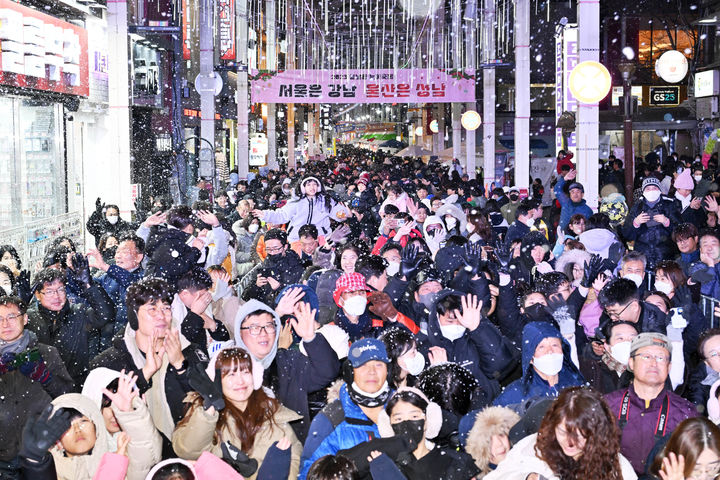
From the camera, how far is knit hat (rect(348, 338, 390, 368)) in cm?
438

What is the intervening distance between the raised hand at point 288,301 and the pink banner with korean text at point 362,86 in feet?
75.1

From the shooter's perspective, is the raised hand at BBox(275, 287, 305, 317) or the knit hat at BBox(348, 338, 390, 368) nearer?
the knit hat at BBox(348, 338, 390, 368)

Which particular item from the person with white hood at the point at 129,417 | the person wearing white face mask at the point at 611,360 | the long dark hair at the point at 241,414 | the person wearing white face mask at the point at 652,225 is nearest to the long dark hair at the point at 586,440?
the long dark hair at the point at 241,414

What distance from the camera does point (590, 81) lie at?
40.5 ft

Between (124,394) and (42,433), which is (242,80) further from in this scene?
(42,433)

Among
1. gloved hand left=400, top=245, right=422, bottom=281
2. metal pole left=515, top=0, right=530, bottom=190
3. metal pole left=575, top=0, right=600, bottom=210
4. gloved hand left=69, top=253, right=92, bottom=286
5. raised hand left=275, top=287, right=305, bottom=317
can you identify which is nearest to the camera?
raised hand left=275, top=287, right=305, bottom=317

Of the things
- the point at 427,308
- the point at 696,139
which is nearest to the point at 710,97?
the point at 696,139

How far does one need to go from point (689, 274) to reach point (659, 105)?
31.4 meters

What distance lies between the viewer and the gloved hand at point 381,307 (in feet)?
19.8

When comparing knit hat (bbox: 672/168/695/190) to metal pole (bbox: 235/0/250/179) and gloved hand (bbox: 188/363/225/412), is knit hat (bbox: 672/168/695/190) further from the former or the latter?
metal pole (bbox: 235/0/250/179)

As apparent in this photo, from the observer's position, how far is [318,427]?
433 centimetres

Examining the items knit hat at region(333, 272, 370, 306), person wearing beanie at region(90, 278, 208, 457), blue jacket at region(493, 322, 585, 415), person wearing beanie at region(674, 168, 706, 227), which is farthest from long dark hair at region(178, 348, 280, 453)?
person wearing beanie at region(674, 168, 706, 227)

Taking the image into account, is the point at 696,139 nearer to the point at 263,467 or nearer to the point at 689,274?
the point at 689,274

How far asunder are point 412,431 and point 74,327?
340cm
